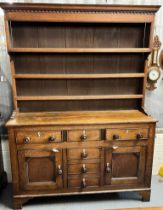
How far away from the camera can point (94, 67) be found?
199cm

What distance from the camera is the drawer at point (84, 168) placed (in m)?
1.79

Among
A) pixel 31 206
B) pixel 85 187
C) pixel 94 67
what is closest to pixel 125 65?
pixel 94 67

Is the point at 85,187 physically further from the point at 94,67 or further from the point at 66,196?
the point at 94,67

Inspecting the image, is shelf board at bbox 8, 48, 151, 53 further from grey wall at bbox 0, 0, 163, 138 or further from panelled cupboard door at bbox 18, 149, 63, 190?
panelled cupboard door at bbox 18, 149, 63, 190

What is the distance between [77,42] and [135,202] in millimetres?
1785

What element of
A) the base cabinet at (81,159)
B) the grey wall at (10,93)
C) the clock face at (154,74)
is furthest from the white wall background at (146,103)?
the base cabinet at (81,159)

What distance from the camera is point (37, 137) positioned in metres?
1.70

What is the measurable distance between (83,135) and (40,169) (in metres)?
0.54

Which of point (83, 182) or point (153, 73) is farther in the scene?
point (153, 73)

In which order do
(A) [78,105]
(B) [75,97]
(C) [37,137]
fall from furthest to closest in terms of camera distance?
(A) [78,105] < (B) [75,97] < (C) [37,137]

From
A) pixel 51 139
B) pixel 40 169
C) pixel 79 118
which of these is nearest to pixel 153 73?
pixel 79 118

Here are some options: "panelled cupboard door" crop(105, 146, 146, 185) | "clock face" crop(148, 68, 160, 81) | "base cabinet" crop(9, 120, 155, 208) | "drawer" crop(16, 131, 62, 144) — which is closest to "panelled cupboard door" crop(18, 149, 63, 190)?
"base cabinet" crop(9, 120, 155, 208)

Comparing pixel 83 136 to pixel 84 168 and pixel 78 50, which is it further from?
pixel 78 50

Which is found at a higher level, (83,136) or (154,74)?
(154,74)
